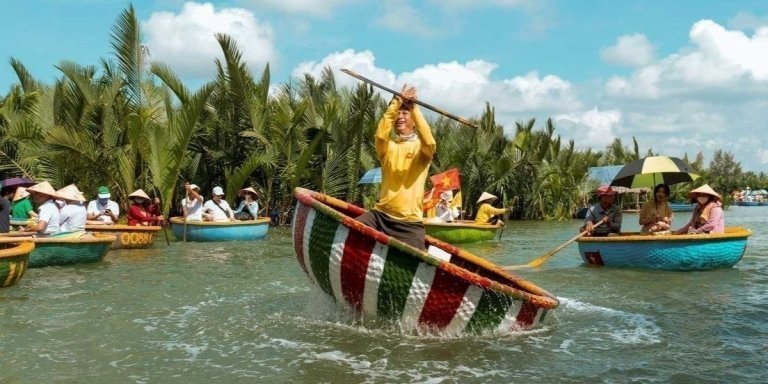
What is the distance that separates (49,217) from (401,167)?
7.07 meters

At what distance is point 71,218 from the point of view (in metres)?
11.1

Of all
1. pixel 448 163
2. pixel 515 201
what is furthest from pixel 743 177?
pixel 448 163

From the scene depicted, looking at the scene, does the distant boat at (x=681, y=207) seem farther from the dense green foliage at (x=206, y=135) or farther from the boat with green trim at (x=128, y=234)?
the boat with green trim at (x=128, y=234)

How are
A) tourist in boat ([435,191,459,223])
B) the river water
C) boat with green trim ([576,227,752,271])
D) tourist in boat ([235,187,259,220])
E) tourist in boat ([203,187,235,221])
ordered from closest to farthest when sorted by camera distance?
the river water < boat with green trim ([576,227,752,271]) < tourist in boat ([203,187,235,221]) < tourist in boat ([435,191,459,223]) < tourist in boat ([235,187,259,220])

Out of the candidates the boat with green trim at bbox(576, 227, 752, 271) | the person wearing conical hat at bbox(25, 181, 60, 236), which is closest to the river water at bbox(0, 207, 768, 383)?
the boat with green trim at bbox(576, 227, 752, 271)

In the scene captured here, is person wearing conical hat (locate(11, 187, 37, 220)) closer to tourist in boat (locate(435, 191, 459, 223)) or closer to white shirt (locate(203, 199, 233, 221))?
white shirt (locate(203, 199, 233, 221))

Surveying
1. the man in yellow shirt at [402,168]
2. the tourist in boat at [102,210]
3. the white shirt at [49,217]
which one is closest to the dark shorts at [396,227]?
the man in yellow shirt at [402,168]

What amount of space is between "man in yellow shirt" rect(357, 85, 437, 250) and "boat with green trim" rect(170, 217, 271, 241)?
10.7 meters

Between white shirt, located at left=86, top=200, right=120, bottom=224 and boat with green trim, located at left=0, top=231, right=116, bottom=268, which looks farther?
white shirt, located at left=86, top=200, right=120, bottom=224

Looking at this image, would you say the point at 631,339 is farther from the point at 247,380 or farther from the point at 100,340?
the point at 100,340

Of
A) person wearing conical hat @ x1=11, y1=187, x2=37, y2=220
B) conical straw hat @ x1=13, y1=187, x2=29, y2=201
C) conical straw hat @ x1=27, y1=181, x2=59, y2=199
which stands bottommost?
person wearing conical hat @ x1=11, y1=187, x2=37, y2=220

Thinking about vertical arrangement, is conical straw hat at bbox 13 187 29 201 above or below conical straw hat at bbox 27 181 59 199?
below

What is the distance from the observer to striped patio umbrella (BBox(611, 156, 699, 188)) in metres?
11.4

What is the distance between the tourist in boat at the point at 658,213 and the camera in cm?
1122
